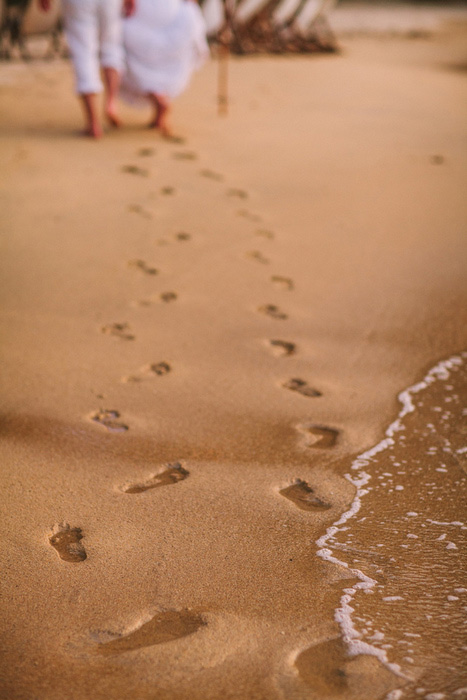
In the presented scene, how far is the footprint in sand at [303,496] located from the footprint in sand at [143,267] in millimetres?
1316

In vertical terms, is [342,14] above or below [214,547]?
above

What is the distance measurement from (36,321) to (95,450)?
0.77 meters

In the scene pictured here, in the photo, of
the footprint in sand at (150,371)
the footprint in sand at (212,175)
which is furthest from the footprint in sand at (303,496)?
the footprint in sand at (212,175)

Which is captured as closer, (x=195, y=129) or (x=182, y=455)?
(x=182, y=455)

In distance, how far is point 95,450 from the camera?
1.80m

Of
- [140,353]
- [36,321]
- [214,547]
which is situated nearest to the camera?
[214,547]

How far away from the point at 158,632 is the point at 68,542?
317mm

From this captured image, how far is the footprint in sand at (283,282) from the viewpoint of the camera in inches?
108

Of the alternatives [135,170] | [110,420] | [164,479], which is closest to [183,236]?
[135,170]

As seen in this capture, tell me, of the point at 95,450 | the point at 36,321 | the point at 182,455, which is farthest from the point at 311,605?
the point at 36,321

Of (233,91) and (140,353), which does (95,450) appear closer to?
(140,353)

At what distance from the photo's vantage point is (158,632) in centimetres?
128

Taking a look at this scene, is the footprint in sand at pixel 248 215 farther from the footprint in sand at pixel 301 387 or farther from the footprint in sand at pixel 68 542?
the footprint in sand at pixel 68 542

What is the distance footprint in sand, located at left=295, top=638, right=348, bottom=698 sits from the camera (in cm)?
117
